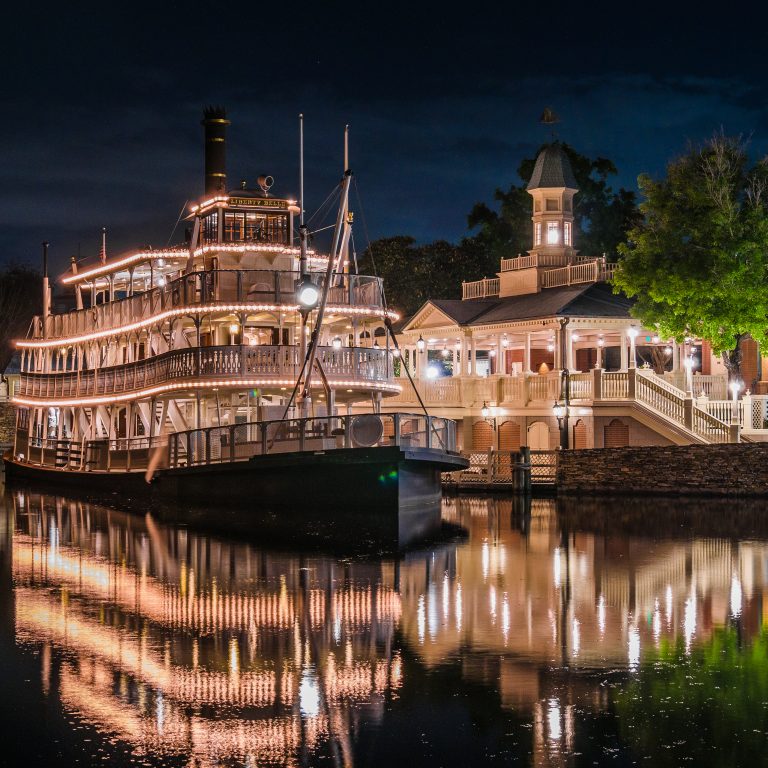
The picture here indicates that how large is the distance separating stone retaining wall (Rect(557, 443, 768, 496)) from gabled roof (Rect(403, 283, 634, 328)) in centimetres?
838

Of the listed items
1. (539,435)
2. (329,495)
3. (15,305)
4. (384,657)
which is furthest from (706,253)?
(15,305)

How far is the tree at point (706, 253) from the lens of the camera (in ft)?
141

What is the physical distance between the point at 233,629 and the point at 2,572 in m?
7.76

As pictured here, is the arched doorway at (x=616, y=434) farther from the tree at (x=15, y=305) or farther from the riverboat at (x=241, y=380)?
the tree at (x=15, y=305)

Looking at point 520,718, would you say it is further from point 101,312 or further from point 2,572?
point 101,312

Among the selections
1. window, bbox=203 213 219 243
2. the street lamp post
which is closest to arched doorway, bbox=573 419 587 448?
the street lamp post

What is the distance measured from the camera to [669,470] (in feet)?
131

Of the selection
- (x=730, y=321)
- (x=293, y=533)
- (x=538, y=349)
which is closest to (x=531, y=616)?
(x=293, y=533)

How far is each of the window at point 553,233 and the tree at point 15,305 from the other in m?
54.5

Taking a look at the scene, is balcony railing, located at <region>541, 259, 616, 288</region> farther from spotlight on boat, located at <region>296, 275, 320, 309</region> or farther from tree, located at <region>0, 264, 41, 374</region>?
tree, located at <region>0, 264, 41, 374</region>

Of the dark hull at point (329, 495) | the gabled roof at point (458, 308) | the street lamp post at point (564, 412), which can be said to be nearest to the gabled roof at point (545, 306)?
the gabled roof at point (458, 308)

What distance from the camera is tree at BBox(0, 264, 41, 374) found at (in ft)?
335

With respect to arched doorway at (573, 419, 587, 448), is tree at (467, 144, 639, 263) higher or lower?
higher

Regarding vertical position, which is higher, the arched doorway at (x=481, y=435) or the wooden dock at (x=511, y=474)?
the arched doorway at (x=481, y=435)
